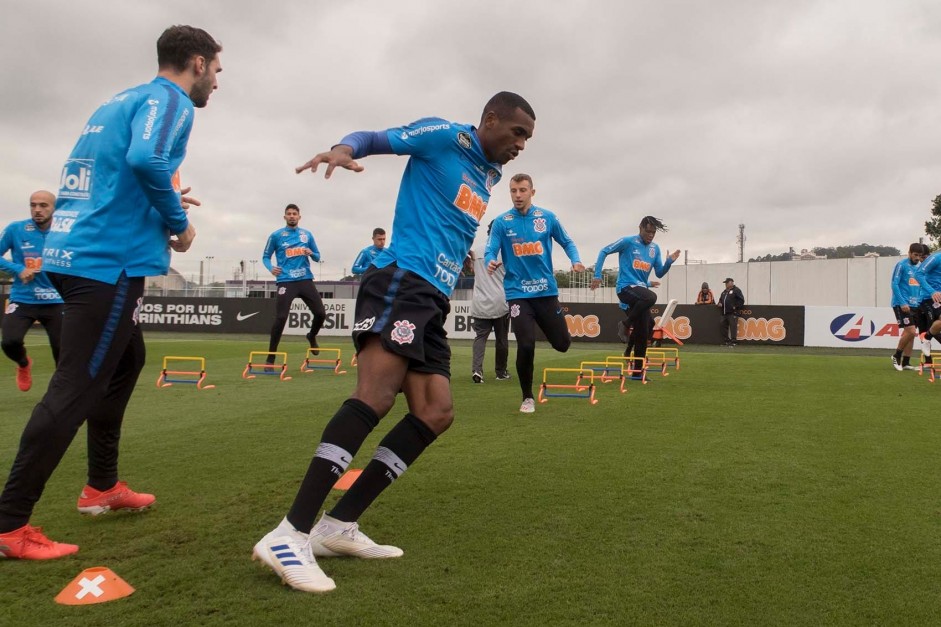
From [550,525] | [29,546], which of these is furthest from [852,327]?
[29,546]

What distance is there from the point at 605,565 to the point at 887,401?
624 cm

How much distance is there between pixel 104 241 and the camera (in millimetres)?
2910

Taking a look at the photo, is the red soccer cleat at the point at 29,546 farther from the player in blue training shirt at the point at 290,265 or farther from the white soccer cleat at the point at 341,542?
the player in blue training shirt at the point at 290,265

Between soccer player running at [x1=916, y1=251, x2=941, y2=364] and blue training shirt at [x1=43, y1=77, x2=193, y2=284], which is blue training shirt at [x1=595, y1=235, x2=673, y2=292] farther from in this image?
blue training shirt at [x1=43, y1=77, x2=193, y2=284]

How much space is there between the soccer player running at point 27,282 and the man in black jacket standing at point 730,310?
18332 millimetres

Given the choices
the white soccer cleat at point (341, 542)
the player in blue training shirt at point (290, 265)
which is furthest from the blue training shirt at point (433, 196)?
the player in blue training shirt at point (290, 265)

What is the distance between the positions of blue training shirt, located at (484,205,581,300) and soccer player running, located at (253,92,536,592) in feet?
12.6

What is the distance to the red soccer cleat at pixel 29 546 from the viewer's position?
2709mm

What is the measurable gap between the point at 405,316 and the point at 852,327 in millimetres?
20947

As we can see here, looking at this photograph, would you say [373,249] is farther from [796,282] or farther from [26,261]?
[796,282]

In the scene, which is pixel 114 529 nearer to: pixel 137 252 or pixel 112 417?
pixel 112 417

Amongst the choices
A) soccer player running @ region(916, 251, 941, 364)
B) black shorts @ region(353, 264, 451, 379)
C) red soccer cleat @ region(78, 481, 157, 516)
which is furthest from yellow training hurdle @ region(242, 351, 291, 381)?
soccer player running @ region(916, 251, 941, 364)

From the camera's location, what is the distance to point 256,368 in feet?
37.8

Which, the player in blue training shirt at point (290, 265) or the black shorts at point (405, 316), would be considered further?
the player in blue training shirt at point (290, 265)
